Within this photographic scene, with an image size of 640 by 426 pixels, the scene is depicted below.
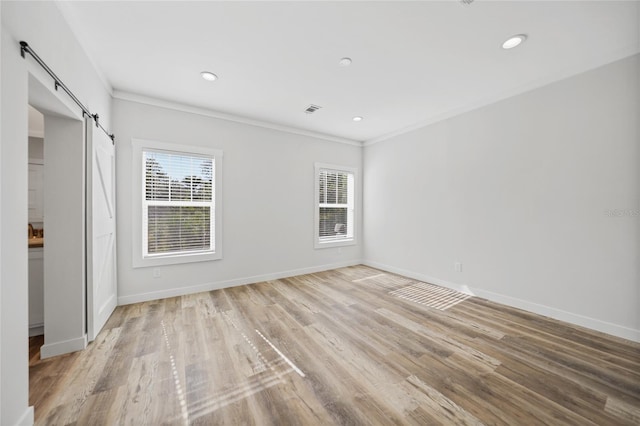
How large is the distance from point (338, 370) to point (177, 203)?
3033 mm

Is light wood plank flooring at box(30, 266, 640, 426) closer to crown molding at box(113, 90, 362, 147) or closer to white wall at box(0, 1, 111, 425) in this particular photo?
white wall at box(0, 1, 111, 425)

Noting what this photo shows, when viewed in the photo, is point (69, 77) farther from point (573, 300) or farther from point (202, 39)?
point (573, 300)

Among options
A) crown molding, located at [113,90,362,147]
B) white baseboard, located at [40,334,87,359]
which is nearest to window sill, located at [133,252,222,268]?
white baseboard, located at [40,334,87,359]

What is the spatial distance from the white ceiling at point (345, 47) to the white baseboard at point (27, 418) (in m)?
2.67

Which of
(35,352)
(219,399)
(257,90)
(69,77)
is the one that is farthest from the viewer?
(257,90)

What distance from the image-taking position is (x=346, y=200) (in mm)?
5477

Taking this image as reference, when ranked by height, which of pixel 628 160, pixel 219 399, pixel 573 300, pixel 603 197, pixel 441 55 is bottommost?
pixel 219 399

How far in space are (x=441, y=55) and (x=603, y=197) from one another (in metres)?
2.18

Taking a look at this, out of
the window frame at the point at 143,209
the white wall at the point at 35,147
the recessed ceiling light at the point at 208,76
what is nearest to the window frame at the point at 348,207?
→ the window frame at the point at 143,209

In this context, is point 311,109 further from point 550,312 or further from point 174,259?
point 550,312

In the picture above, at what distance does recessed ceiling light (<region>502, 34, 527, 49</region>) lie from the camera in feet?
7.12

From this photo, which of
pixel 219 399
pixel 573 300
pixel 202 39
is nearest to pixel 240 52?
pixel 202 39

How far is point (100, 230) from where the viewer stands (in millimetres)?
2494

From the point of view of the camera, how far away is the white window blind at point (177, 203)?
3.38 m
